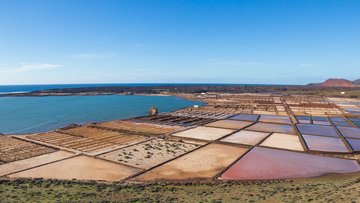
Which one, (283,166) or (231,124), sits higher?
(231,124)

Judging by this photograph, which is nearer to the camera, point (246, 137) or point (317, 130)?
point (246, 137)

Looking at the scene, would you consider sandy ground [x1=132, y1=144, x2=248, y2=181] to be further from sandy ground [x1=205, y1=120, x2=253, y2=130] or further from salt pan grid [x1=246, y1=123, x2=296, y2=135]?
sandy ground [x1=205, y1=120, x2=253, y2=130]

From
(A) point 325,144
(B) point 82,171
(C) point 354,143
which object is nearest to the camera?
(B) point 82,171

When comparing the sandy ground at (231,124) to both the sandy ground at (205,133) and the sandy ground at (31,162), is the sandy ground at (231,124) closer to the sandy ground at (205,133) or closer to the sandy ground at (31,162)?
the sandy ground at (205,133)

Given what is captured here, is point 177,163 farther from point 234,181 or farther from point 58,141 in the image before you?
point 58,141

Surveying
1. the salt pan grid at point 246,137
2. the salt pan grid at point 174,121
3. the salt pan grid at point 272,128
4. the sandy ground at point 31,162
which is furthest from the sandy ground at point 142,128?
the sandy ground at point 31,162

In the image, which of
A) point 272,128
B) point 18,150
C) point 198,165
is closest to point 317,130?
point 272,128

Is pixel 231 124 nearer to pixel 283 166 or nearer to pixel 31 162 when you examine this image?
pixel 283 166

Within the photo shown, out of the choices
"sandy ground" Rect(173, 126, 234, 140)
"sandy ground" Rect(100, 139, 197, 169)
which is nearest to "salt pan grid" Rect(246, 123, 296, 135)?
"sandy ground" Rect(173, 126, 234, 140)

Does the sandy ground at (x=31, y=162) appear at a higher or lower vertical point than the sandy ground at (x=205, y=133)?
lower
